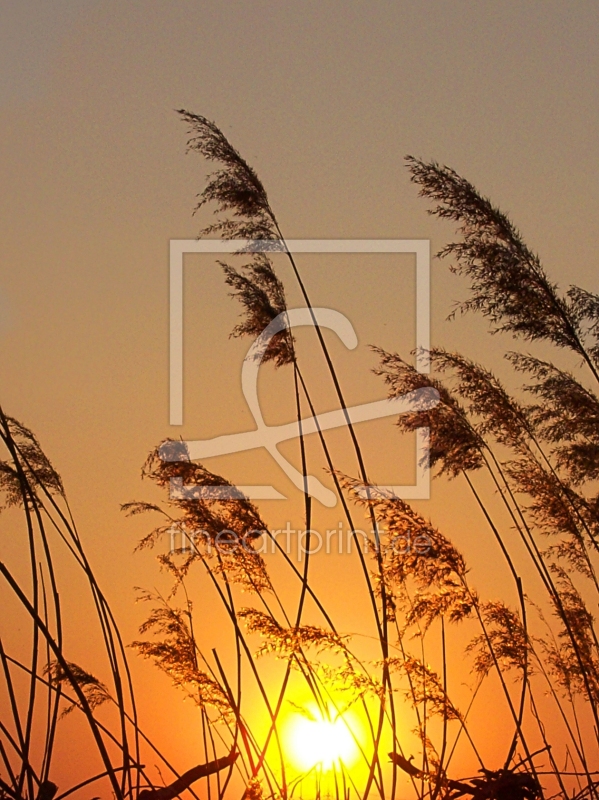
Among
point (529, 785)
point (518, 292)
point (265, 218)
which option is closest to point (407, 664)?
point (529, 785)

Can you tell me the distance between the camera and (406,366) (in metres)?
3.85

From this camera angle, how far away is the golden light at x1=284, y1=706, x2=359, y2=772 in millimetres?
4027

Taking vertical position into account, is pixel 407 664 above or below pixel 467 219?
below

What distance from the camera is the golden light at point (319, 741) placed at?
4.03 metres

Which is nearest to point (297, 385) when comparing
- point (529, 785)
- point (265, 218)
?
point (265, 218)

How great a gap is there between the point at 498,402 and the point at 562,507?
1.62ft

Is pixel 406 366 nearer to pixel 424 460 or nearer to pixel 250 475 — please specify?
pixel 424 460

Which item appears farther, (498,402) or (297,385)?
(297,385)

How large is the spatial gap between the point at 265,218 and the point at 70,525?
175 cm

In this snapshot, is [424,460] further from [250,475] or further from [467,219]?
[250,475]

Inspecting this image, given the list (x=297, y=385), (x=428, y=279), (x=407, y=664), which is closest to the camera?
(x=407, y=664)

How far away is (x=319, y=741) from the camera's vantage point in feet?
13.5

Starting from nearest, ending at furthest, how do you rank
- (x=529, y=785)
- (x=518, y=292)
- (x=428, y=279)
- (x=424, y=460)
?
1. (x=529, y=785)
2. (x=518, y=292)
3. (x=424, y=460)
4. (x=428, y=279)

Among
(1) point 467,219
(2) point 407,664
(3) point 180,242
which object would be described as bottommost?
(2) point 407,664
